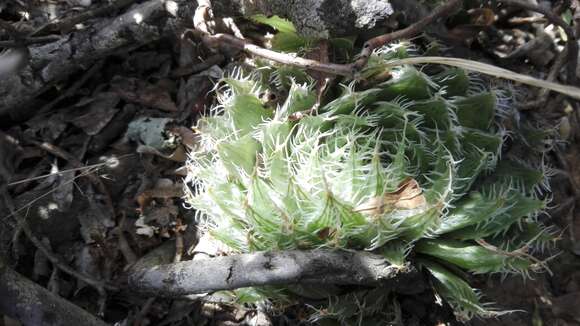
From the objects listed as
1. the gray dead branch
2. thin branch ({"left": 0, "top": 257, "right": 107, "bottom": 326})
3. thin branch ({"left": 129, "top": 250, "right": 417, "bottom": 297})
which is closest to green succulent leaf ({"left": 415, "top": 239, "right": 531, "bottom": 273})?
thin branch ({"left": 129, "top": 250, "right": 417, "bottom": 297})

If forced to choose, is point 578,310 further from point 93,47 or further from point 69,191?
point 93,47

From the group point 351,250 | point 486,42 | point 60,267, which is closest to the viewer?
point 351,250

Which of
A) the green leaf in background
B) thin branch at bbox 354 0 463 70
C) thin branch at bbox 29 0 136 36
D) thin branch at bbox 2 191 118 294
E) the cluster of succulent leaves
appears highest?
thin branch at bbox 354 0 463 70

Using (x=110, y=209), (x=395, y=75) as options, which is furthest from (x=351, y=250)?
(x=110, y=209)

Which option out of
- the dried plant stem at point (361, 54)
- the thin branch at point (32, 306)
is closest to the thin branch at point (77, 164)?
the thin branch at point (32, 306)

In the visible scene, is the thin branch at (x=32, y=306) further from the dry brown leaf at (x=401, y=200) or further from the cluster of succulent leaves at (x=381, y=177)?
the dry brown leaf at (x=401, y=200)

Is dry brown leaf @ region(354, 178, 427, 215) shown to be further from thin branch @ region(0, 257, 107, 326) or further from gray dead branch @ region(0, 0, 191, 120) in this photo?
gray dead branch @ region(0, 0, 191, 120)
